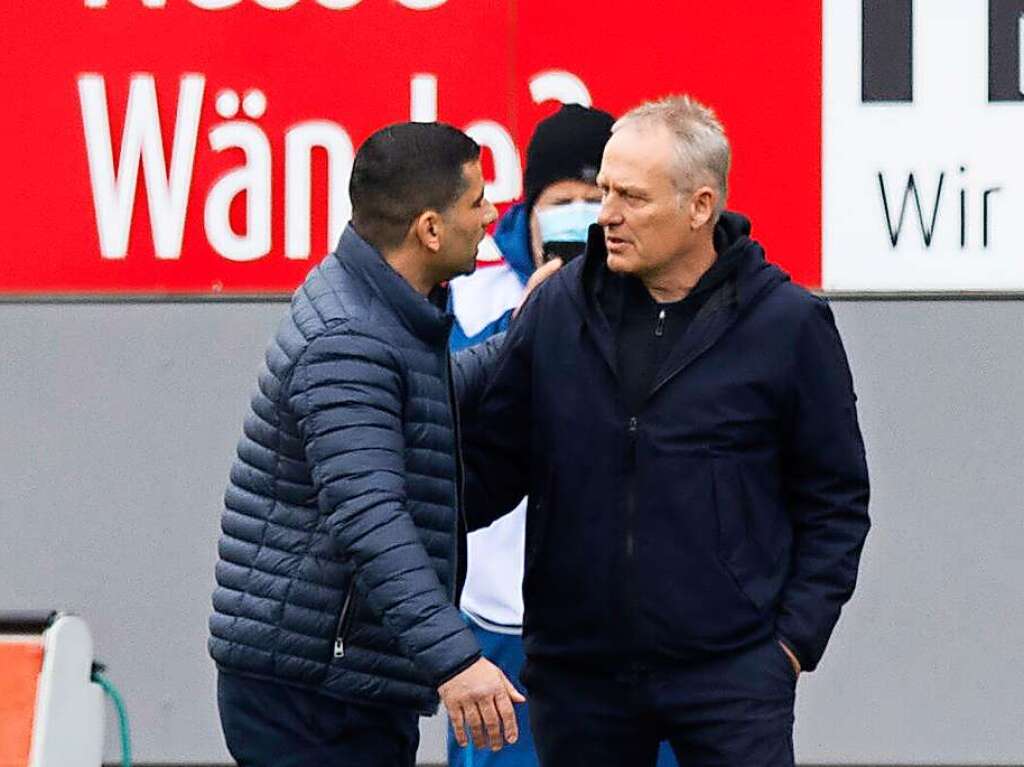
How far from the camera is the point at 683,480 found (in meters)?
3.63

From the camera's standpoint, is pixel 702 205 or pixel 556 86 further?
pixel 556 86

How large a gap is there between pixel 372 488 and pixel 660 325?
0.58 meters

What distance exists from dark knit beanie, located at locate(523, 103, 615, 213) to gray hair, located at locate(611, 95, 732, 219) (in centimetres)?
64

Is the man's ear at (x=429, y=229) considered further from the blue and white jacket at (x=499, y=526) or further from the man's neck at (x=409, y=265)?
the blue and white jacket at (x=499, y=526)

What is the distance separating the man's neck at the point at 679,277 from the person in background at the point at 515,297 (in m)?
0.59

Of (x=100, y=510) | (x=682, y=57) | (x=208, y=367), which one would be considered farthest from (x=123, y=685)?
(x=682, y=57)

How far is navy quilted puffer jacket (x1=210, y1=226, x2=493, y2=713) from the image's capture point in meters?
3.44

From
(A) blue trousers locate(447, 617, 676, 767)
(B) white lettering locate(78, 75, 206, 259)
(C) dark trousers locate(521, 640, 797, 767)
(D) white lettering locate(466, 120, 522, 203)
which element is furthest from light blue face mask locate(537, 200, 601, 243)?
(B) white lettering locate(78, 75, 206, 259)

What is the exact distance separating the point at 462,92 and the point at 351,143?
29 centimetres

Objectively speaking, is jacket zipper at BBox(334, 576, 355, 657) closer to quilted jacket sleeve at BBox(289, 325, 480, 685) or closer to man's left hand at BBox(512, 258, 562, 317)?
quilted jacket sleeve at BBox(289, 325, 480, 685)

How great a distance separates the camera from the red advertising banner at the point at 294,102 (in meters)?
5.53

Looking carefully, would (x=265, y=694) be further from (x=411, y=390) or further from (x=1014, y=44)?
(x=1014, y=44)

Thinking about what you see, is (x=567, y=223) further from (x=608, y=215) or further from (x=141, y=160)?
(x=141, y=160)

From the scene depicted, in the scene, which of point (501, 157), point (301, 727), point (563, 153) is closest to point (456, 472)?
point (301, 727)
